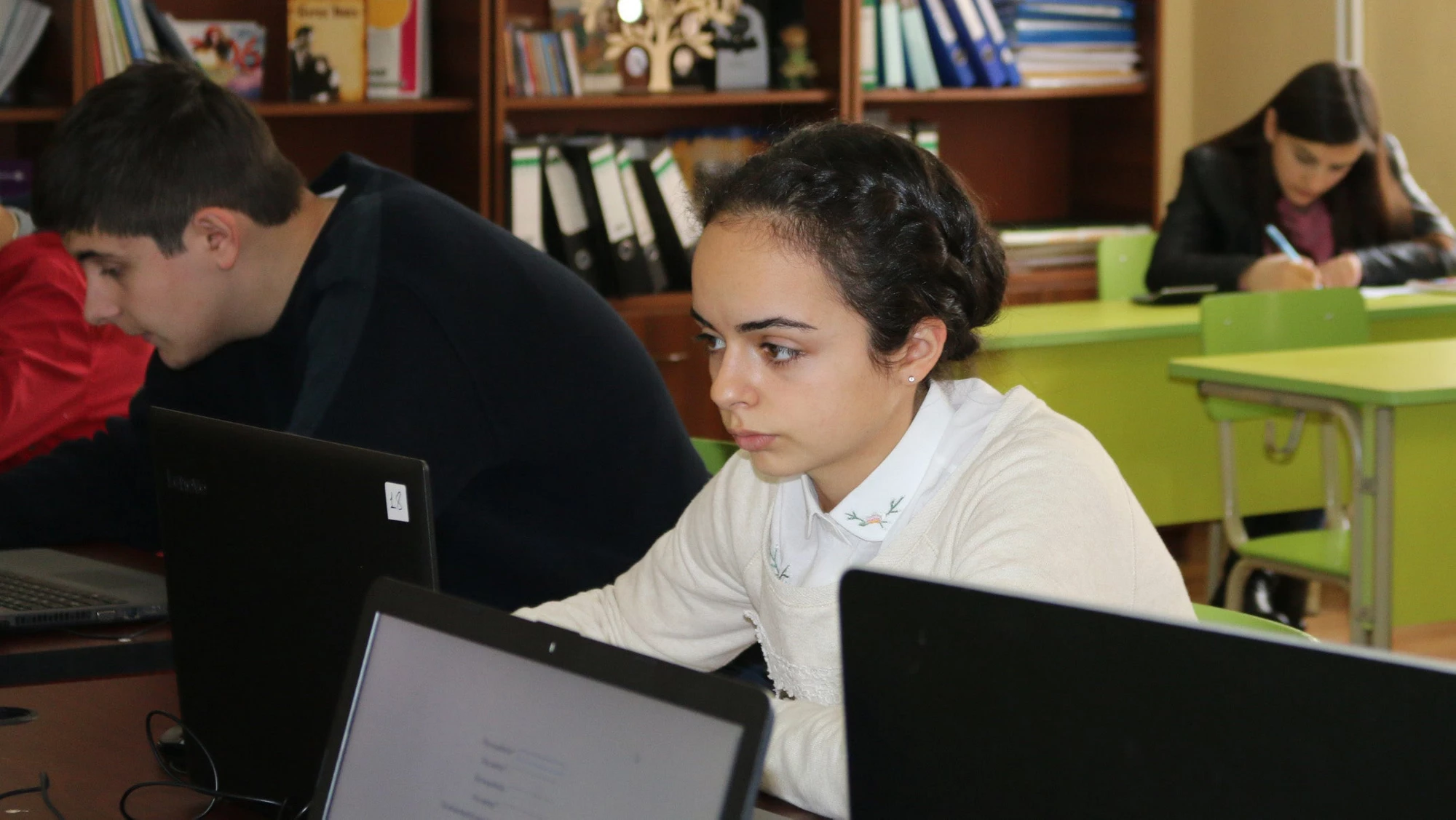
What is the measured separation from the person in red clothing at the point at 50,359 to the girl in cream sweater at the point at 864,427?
1.22 m

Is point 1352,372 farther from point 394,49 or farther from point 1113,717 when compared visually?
point 1113,717

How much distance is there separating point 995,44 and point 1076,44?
0.28m

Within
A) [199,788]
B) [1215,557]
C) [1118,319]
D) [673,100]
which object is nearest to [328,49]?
[673,100]

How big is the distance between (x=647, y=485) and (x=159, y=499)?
67cm

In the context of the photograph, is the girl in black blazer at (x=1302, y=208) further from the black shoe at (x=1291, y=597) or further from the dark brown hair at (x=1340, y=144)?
the black shoe at (x=1291, y=597)

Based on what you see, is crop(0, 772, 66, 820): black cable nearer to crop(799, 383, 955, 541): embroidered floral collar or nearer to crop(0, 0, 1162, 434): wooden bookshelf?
crop(799, 383, 955, 541): embroidered floral collar

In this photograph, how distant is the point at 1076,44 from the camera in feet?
13.9

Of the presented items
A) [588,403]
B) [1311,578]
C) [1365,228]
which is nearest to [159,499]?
[588,403]

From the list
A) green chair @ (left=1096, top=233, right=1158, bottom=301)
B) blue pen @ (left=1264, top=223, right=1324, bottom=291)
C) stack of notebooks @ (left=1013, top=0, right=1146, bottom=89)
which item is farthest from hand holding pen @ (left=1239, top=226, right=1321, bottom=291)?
stack of notebooks @ (left=1013, top=0, right=1146, bottom=89)

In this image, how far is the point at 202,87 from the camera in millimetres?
1706

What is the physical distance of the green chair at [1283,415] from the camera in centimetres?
290

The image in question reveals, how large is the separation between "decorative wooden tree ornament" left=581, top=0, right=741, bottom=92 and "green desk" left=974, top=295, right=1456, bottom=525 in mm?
1031

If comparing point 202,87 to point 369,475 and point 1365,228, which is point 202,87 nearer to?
point 369,475

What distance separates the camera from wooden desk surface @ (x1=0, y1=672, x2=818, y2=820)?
1072 mm
